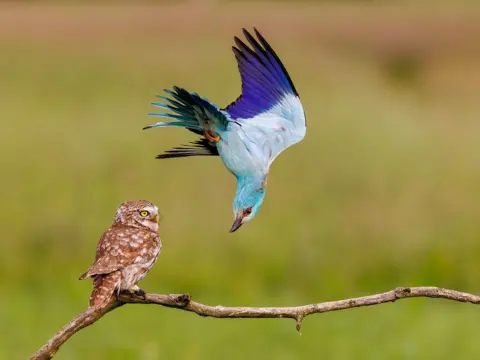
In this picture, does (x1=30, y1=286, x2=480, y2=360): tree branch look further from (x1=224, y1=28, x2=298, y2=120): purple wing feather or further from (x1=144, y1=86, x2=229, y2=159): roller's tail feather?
(x1=224, y1=28, x2=298, y2=120): purple wing feather

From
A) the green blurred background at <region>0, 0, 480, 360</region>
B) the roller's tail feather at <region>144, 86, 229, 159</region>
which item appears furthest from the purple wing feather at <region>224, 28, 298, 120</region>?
the green blurred background at <region>0, 0, 480, 360</region>

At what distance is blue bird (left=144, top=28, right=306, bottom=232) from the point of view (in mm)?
2828

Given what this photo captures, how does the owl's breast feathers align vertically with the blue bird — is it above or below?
below

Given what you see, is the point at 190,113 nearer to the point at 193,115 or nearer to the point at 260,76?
the point at 193,115

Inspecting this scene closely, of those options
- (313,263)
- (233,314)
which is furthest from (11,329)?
(233,314)

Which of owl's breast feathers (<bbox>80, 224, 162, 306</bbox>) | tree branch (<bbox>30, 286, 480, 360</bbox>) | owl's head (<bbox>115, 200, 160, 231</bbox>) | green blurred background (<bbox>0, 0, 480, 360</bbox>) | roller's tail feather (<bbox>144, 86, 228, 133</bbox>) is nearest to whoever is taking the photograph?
roller's tail feather (<bbox>144, 86, 228, 133</bbox>)

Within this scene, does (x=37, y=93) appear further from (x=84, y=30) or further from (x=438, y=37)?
(x=438, y=37)

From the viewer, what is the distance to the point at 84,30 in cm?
2491

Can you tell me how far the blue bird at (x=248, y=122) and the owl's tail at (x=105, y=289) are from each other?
516 mm

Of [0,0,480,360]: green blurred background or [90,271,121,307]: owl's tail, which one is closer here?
[90,271,121,307]: owl's tail

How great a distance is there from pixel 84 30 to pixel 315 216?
12.9 m

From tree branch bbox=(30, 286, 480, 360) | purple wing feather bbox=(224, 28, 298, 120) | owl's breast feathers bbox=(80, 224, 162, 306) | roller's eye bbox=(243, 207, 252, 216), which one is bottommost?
tree branch bbox=(30, 286, 480, 360)

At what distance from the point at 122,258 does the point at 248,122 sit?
727 mm

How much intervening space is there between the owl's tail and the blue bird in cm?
52
